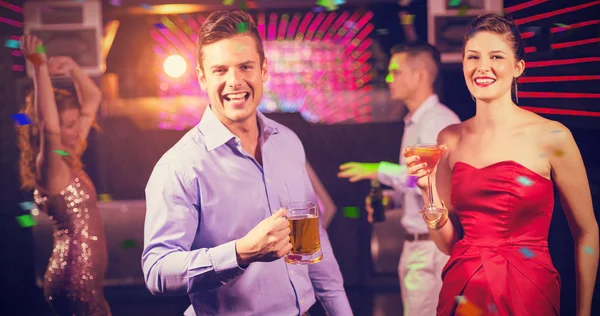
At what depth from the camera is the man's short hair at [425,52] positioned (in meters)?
2.78

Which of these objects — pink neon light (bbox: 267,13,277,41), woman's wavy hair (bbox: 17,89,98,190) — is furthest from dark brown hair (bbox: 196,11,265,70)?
pink neon light (bbox: 267,13,277,41)

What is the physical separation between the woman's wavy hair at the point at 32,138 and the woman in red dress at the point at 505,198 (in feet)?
5.75

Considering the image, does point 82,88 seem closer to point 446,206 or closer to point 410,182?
point 410,182

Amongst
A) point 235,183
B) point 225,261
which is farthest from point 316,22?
point 225,261

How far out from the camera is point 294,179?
2389mm

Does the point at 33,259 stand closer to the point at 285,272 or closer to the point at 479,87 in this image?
the point at 285,272

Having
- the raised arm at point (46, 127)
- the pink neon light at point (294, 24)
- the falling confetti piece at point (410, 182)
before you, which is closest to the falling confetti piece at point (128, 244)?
the raised arm at point (46, 127)

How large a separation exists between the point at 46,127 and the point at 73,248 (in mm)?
607

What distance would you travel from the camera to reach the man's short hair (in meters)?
2.78

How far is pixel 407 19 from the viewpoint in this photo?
9.62 feet

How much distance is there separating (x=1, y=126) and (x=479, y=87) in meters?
2.55

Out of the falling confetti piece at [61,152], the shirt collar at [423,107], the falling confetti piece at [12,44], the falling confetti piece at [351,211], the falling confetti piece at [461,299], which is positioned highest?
the falling confetti piece at [12,44]

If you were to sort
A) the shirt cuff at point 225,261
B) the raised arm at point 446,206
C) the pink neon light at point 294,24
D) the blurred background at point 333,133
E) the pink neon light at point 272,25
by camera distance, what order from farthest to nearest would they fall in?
the pink neon light at point 272,25
the pink neon light at point 294,24
the blurred background at point 333,133
the raised arm at point 446,206
the shirt cuff at point 225,261

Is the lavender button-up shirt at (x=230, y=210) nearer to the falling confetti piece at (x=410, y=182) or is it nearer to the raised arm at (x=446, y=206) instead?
the raised arm at (x=446, y=206)
